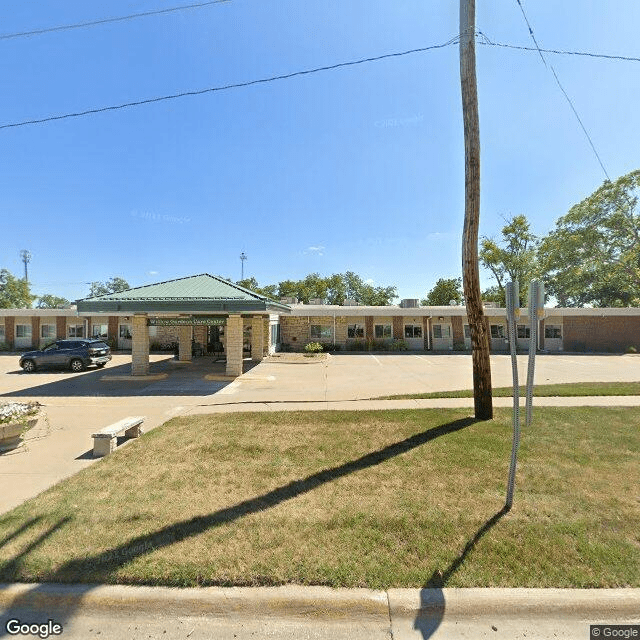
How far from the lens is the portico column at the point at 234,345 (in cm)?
1475

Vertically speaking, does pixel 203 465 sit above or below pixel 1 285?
below

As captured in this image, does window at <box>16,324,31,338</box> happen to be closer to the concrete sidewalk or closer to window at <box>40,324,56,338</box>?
window at <box>40,324,56,338</box>

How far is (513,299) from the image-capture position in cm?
372

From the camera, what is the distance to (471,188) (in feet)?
22.9

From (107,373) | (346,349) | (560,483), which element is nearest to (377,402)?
(560,483)

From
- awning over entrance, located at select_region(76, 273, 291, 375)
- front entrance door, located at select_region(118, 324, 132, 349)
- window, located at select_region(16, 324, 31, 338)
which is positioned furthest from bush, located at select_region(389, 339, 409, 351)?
window, located at select_region(16, 324, 31, 338)

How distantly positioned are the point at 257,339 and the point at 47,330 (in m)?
19.6

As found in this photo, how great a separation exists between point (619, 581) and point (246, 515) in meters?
3.39

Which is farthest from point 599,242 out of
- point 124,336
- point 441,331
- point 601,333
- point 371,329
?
point 124,336

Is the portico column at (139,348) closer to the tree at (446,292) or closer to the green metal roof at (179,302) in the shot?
the green metal roof at (179,302)

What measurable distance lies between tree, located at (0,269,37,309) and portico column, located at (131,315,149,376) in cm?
5508

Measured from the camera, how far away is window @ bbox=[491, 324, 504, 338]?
28125 millimetres

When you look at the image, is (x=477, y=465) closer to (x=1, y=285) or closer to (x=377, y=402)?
(x=377, y=402)

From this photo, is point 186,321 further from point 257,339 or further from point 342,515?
point 342,515
